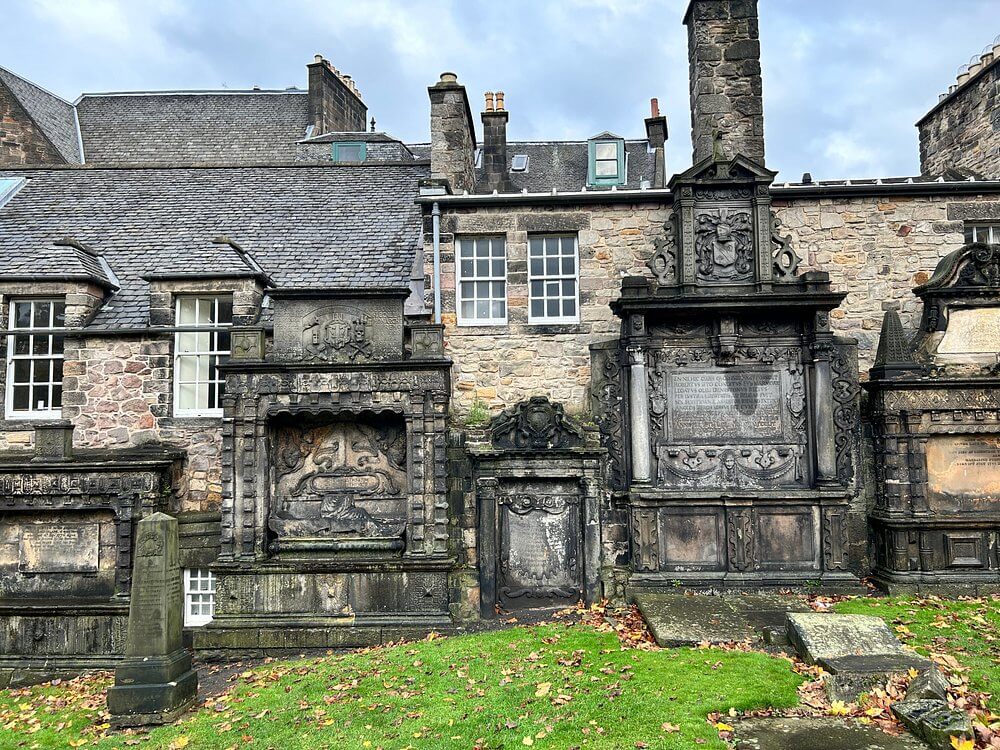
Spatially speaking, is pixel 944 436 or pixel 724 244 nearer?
pixel 944 436

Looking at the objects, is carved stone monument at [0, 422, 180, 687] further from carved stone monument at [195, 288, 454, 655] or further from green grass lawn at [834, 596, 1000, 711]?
green grass lawn at [834, 596, 1000, 711]

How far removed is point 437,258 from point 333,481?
405 cm

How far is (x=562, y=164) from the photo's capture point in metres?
26.5

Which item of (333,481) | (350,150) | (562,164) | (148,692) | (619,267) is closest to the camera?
(148,692)

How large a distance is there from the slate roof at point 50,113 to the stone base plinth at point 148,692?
61.5ft

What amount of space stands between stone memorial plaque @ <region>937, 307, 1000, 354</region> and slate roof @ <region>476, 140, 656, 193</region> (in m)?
14.9

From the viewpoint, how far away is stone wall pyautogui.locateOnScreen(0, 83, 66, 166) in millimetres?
19500

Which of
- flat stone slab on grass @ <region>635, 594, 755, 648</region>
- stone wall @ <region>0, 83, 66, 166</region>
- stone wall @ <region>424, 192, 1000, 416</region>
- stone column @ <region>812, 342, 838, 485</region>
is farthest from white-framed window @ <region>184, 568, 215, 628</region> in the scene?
stone wall @ <region>0, 83, 66, 166</region>

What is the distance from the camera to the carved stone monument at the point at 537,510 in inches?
432

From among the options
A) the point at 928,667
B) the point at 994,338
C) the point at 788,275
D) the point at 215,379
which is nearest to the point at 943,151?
the point at 994,338

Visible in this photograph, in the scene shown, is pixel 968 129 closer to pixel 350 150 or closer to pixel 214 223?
pixel 214 223

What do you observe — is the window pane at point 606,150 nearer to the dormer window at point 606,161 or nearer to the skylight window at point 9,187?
the dormer window at point 606,161

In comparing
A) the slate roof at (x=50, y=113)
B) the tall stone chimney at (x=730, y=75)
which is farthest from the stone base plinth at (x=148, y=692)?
the slate roof at (x=50, y=113)

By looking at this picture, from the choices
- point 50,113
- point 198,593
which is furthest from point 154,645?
point 50,113
